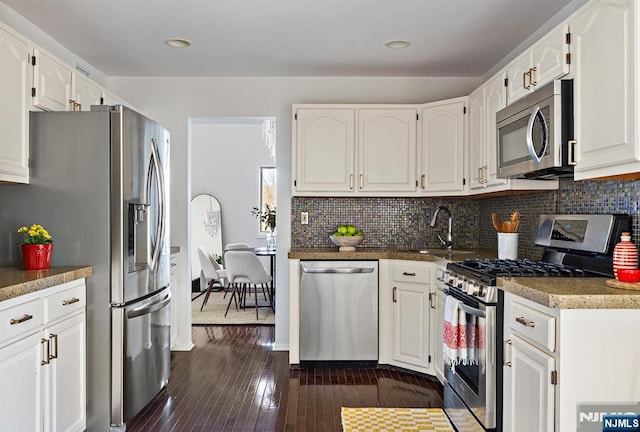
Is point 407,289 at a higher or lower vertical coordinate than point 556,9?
lower

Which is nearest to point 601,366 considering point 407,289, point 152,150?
point 407,289

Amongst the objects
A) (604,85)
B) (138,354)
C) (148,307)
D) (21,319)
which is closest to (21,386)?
(21,319)

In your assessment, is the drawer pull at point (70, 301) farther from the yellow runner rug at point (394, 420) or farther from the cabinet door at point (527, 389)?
the cabinet door at point (527, 389)

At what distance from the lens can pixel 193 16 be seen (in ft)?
10.6

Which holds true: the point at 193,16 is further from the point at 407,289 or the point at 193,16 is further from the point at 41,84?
the point at 407,289

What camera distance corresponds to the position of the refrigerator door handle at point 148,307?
2.92m

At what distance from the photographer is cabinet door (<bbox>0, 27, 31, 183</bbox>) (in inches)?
100

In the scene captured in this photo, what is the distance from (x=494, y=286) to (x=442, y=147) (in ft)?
6.39

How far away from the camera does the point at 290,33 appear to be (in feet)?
11.6

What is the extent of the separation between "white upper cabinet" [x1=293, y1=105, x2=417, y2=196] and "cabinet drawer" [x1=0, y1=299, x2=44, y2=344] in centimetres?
239

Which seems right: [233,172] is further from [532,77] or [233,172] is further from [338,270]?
[532,77]

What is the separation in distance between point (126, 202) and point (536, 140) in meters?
2.21

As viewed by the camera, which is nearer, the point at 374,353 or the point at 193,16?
the point at 193,16

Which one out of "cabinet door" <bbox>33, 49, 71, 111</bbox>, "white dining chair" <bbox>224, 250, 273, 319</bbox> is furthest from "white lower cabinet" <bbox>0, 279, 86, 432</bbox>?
"white dining chair" <bbox>224, 250, 273, 319</bbox>
